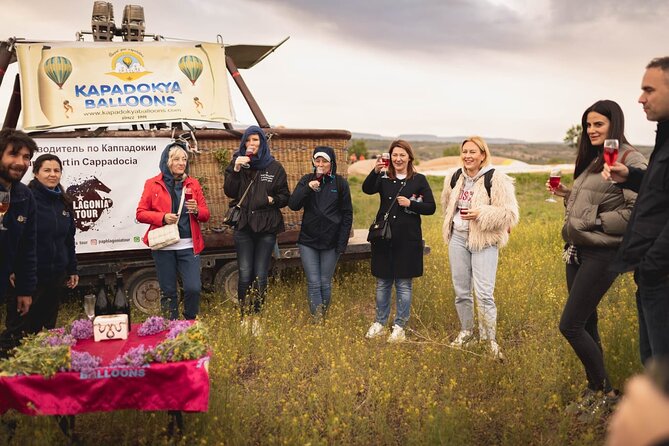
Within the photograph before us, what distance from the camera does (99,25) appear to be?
311 inches

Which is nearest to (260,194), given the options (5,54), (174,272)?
(174,272)

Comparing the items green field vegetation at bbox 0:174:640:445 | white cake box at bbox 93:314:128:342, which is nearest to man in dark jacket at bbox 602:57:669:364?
green field vegetation at bbox 0:174:640:445

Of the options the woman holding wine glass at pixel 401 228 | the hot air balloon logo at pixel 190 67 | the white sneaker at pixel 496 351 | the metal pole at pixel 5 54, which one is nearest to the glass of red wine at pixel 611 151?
the white sneaker at pixel 496 351

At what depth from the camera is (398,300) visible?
6551mm

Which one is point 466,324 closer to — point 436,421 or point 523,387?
point 523,387

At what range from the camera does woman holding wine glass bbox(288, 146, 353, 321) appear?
663 cm

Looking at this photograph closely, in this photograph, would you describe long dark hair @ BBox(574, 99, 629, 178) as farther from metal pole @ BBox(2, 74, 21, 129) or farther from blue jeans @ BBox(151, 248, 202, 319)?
metal pole @ BBox(2, 74, 21, 129)

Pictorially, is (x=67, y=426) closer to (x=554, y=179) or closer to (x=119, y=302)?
(x=119, y=302)

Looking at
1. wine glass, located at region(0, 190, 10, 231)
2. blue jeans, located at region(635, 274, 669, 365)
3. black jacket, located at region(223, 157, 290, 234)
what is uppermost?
wine glass, located at region(0, 190, 10, 231)

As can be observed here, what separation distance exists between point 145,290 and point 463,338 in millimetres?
4224

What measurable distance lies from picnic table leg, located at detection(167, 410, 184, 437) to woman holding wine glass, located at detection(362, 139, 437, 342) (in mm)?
2723

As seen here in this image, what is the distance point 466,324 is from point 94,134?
4.97 meters

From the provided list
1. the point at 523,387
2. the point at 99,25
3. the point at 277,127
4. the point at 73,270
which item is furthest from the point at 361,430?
the point at 99,25

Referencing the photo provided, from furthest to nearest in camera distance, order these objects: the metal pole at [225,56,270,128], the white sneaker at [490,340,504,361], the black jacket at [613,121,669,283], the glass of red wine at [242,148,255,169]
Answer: the metal pole at [225,56,270,128], the glass of red wine at [242,148,255,169], the white sneaker at [490,340,504,361], the black jacket at [613,121,669,283]
